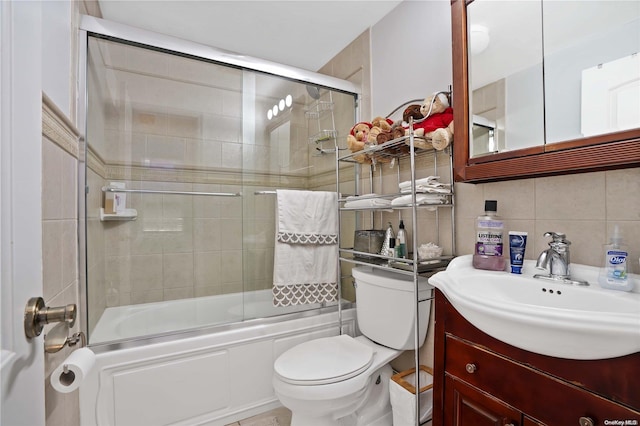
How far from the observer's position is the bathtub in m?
1.42

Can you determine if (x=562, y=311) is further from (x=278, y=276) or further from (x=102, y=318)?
(x=102, y=318)

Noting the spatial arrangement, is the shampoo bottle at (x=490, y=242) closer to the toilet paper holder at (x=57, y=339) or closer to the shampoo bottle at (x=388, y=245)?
the shampoo bottle at (x=388, y=245)

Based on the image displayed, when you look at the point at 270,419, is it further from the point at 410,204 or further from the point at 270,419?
the point at 410,204

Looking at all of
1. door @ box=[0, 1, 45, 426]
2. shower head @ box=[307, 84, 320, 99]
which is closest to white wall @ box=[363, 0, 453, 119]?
shower head @ box=[307, 84, 320, 99]

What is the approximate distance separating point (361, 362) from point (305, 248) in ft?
2.44

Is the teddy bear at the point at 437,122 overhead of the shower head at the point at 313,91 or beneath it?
beneath

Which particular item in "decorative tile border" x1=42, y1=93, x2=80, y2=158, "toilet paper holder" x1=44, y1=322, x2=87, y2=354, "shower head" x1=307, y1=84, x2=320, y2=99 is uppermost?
"shower head" x1=307, y1=84, x2=320, y2=99

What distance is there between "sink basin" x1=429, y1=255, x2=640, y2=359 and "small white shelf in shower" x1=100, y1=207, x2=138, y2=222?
1.68 m

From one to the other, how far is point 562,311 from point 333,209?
1.40m

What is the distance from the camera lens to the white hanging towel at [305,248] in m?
1.85

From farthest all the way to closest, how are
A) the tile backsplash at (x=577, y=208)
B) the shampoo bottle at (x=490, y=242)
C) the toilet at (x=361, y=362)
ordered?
the toilet at (x=361, y=362)
the shampoo bottle at (x=490, y=242)
the tile backsplash at (x=577, y=208)

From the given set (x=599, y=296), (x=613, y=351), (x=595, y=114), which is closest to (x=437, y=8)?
(x=595, y=114)

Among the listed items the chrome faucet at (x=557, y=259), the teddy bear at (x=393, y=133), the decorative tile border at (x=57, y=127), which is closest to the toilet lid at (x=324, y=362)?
the chrome faucet at (x=557, y=259)

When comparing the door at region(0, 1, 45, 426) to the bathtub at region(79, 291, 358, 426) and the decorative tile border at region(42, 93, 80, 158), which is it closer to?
the decorative tile border at region(42, 93, 80, 158)
